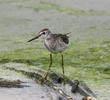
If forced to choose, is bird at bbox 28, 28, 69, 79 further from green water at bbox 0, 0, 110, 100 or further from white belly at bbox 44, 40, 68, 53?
green water at bbox 0, 0, 110, 100

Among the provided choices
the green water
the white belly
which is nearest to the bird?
the white belly

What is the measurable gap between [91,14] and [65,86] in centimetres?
652

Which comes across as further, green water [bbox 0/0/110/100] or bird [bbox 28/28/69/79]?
green water [bbox 0/0/110/100]

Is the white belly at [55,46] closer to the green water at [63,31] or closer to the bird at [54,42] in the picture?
the bird at [54,42]

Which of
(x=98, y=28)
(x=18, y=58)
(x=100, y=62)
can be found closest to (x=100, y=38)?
(x=98, y=28)

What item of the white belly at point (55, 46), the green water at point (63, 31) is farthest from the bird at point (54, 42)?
the green water at point (63, 31)

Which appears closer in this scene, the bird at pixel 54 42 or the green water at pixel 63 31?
the bird at pixel 54 42

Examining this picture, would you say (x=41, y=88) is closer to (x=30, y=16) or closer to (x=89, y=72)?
(x=89, y=72)

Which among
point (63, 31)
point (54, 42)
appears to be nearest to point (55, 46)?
point (54, 42)

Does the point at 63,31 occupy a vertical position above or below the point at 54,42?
above

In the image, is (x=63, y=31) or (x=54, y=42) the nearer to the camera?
(x=54, y=42)

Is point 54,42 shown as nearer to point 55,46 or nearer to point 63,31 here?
point 55,46

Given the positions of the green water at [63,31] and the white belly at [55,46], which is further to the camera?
the green water at [63,31]

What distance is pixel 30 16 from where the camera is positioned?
12.7 meters
